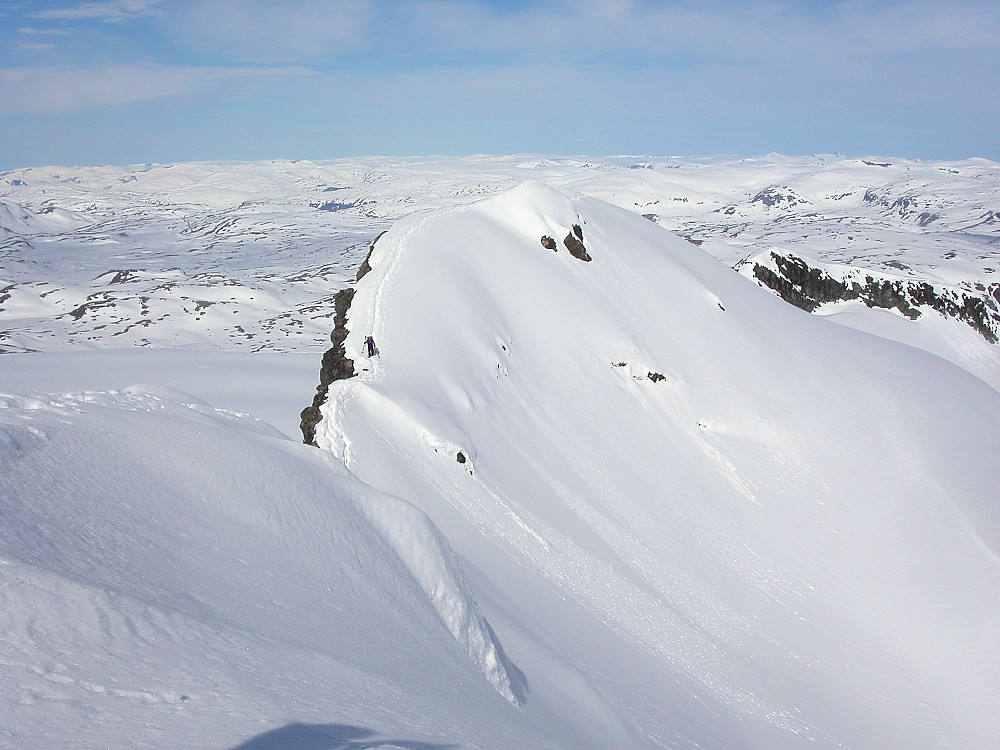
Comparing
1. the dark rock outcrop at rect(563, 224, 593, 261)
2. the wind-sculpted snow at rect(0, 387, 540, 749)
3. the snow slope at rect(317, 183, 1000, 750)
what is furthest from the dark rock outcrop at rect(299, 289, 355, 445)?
the dark rock outcrop at rect(563, 224, 593, 261)

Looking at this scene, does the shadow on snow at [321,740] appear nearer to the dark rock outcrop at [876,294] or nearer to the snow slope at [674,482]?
the snow slope at [674,482]

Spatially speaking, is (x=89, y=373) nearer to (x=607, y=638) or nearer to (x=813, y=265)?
(x=607, y=638)

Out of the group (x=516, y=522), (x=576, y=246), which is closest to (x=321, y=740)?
(x=516, y=522)

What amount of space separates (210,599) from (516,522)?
12.9 meters

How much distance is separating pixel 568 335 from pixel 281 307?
262 ft

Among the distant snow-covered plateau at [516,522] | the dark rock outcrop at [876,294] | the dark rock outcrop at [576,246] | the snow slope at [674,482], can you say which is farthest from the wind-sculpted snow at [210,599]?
the dark rock outcrop at [876,294]

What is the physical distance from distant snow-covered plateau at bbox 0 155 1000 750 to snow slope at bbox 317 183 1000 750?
131 mm

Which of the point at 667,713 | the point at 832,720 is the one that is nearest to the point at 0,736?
the point at 667,713

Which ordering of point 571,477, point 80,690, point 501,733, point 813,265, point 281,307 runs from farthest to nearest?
point 281,307 < point 813,265 < point 571,477 < point 501,733 < point 80,690

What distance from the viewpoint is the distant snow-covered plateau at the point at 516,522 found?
18.6 ft

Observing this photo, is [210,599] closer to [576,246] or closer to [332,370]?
[332,370]

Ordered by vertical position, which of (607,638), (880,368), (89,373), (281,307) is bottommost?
(281,307)

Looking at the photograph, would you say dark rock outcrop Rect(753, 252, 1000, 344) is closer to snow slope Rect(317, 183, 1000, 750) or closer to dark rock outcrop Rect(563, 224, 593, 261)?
snow slope Rect(317, 183, 1000, 750)

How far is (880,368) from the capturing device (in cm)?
3716
